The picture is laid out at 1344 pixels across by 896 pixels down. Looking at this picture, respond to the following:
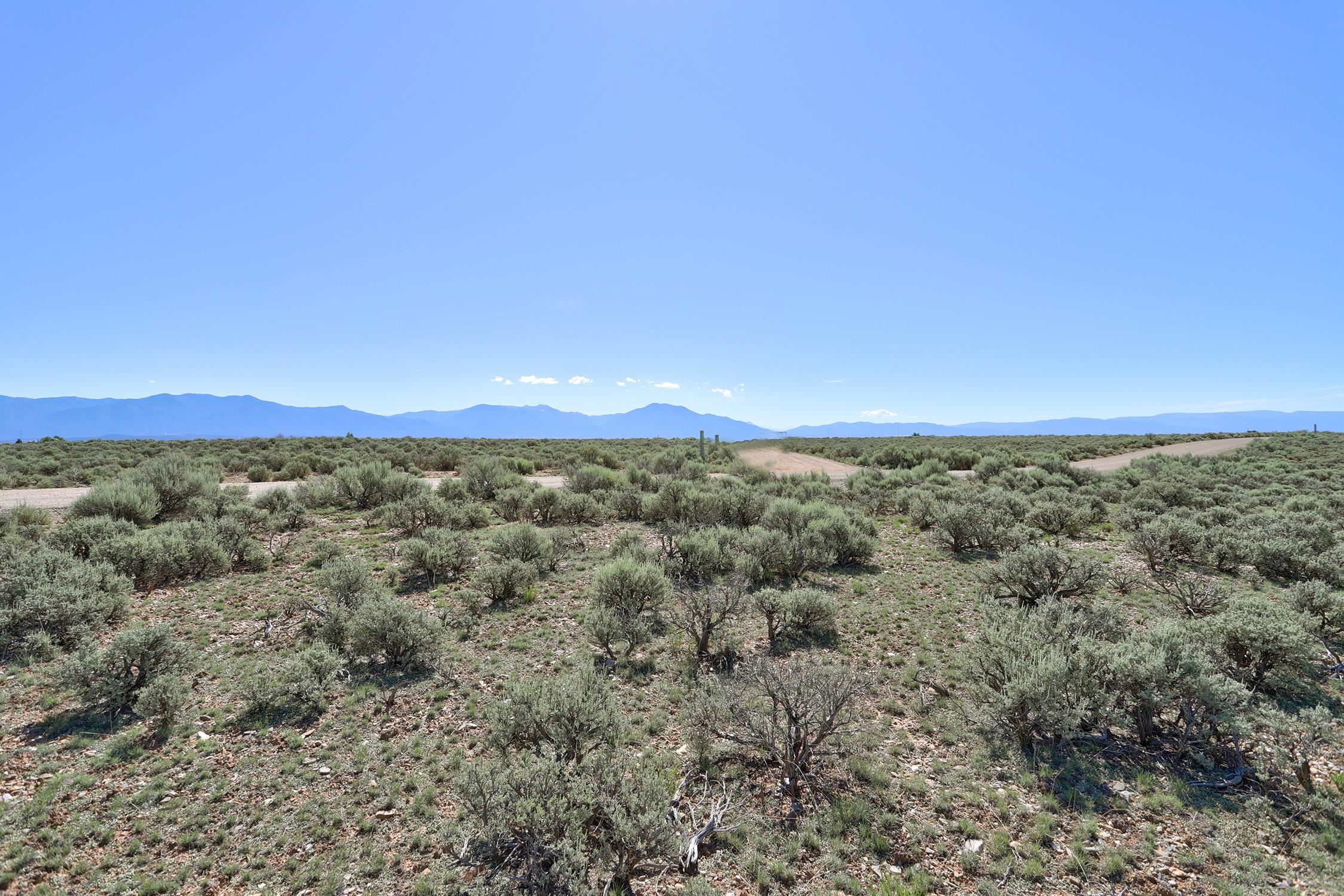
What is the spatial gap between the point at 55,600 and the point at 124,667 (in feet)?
9.18

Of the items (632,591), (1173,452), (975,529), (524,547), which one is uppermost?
(1173,452)

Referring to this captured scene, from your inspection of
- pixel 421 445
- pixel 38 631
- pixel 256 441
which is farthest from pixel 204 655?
pixel 256 441

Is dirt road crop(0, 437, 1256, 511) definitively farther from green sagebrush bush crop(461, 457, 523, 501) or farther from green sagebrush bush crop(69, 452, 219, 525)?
green sagebrush bush crop(69, 452, 219, 525)

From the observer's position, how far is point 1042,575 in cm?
973

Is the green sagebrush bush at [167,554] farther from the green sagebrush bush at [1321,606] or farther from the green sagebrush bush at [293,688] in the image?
the green sagebrush bush at [1321,606]

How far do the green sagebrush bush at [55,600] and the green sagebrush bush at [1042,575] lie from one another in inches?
574

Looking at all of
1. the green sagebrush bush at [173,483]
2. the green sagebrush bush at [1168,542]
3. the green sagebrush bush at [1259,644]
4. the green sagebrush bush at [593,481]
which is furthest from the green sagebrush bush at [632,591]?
the green sagebrush bush at [173,483]

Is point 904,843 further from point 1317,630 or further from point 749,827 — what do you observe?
point 1317,630

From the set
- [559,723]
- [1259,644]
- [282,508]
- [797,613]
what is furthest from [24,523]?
[1259,644]

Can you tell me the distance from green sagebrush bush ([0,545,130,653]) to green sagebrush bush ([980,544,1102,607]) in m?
14.6

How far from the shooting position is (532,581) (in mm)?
10539

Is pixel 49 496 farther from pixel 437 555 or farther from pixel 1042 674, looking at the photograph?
pixel 1042 674

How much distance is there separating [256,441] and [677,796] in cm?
4792

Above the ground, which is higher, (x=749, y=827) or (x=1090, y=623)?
(x=1090, y=623)
